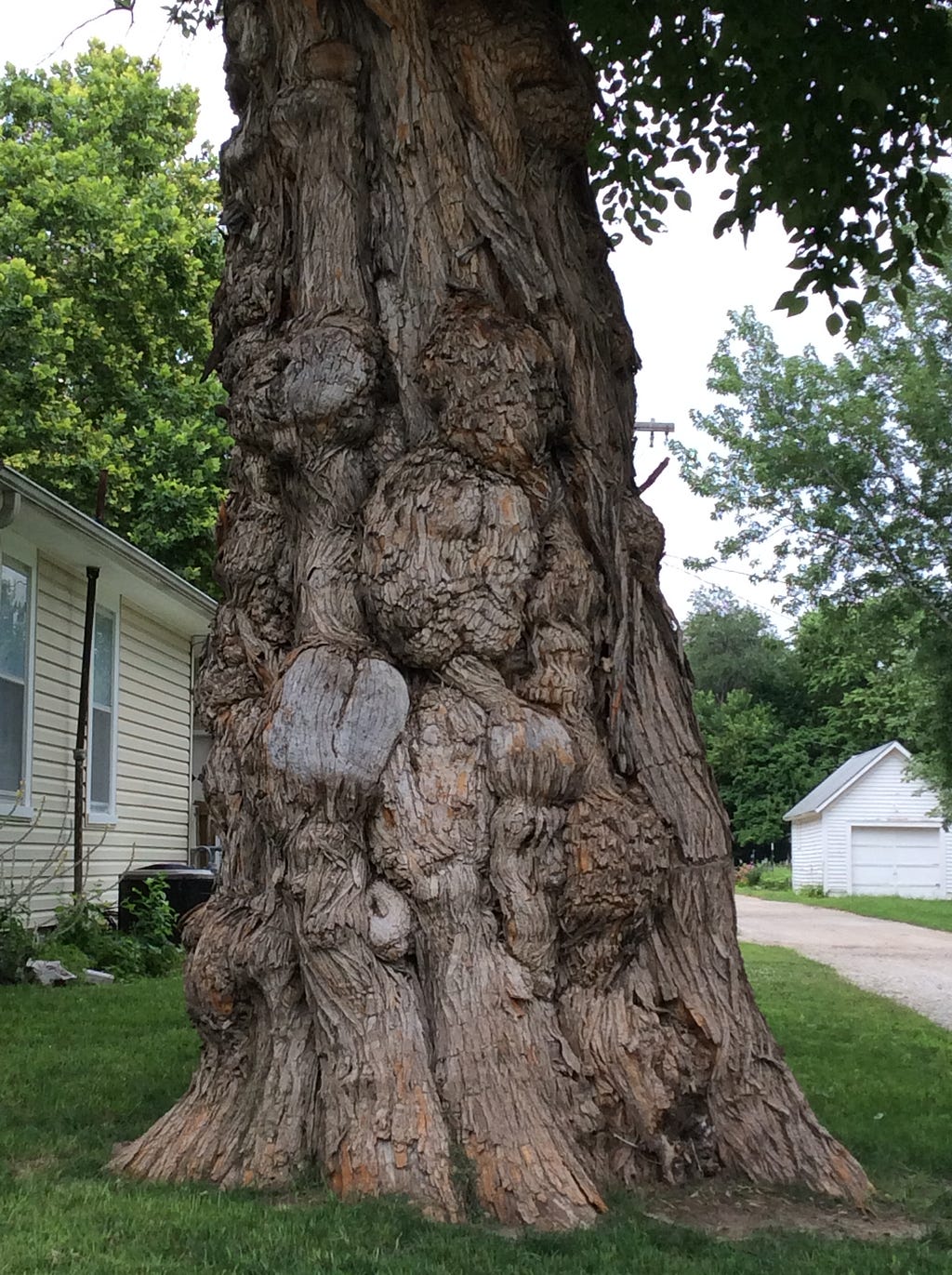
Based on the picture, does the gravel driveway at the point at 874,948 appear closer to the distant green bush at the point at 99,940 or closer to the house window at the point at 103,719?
the distant green bush at the point at 99,940

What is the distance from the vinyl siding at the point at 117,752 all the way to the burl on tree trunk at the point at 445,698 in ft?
23.2

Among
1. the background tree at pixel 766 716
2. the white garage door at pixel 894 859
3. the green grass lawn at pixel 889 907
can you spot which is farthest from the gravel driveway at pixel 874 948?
the background tree at pixel 766 716

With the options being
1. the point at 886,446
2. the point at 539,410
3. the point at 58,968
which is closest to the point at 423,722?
the point at 539,410

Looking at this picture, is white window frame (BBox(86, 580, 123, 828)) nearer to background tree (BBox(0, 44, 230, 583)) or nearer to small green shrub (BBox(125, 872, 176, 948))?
small green shrub (BBox(125, 872, 176, 948))

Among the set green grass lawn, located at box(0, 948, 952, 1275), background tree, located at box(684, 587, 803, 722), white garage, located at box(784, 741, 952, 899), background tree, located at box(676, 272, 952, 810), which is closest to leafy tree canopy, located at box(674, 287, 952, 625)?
background tree, located at box(676, 272, 952, 810)

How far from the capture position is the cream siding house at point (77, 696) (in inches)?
459

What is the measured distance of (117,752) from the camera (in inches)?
575

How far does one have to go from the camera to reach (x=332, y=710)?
433 centimetres

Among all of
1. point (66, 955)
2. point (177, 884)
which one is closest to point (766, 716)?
point (177, 884)

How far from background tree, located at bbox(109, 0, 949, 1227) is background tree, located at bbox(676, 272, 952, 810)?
47.2ft

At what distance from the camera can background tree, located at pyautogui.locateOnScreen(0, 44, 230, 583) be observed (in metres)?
A: 22.8

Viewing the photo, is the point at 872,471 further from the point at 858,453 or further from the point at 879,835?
the point at 879,835

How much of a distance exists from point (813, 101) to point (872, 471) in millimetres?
13649

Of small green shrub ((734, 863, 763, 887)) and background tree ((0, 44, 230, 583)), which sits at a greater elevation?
background tree ((0, 44, 230, 583))
